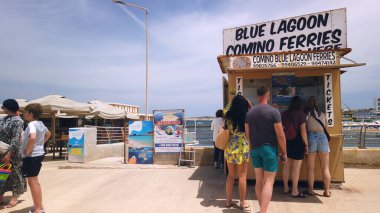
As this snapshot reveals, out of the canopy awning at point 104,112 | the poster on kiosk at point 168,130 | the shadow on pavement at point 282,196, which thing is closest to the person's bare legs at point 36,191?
the shadow on pavement at point 282,196

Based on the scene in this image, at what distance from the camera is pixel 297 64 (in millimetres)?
6047

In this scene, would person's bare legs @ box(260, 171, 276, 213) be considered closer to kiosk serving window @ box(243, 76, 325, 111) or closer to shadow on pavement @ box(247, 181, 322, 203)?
shadow on pavement @ box(247, 181, 322, 203)

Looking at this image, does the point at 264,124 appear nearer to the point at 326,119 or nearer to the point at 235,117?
the point at 235,117

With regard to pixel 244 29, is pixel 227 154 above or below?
below

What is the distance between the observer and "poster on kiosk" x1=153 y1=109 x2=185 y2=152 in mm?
9164

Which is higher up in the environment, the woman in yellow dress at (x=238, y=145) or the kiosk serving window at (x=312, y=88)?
the kiosk serving window at (x=312, y=88)

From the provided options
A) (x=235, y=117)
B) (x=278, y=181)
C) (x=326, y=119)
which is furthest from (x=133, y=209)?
(x=326, y=119)

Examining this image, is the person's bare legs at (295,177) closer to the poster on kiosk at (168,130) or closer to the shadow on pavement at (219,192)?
the shadow on pavement at (219,192)

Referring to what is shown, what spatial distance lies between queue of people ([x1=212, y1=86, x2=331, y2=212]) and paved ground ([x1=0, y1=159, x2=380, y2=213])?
466 mm

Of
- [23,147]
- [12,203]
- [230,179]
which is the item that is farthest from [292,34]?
[12,203]

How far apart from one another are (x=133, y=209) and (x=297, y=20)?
5204 millimetres

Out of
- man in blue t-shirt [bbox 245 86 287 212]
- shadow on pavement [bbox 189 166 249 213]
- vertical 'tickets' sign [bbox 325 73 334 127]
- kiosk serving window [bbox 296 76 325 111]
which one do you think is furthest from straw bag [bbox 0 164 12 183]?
vertical 'tickets' sign [bbox 325 73 334 127]

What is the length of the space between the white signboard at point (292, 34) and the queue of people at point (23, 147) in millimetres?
4339

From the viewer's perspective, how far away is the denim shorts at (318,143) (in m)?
5.55
